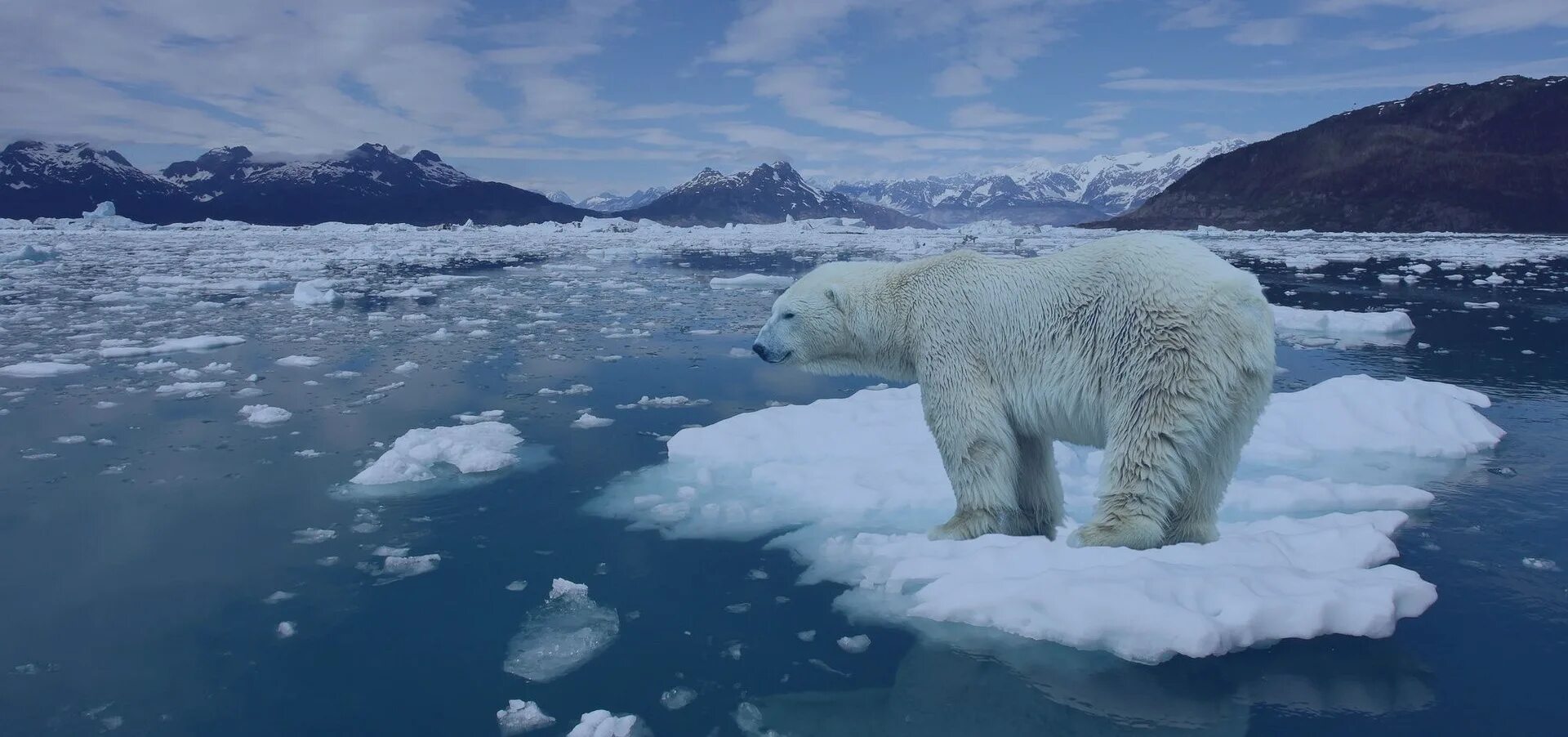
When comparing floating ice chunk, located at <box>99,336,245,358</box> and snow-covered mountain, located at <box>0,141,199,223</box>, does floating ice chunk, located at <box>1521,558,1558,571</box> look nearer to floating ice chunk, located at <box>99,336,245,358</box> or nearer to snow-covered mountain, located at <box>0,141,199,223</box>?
floating ice chunk, located at <box>99,336,245,358</box>

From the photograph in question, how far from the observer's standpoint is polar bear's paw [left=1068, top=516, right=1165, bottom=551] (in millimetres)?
3639

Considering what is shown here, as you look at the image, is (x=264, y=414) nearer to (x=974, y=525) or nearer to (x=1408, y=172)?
(x=974, y=525)

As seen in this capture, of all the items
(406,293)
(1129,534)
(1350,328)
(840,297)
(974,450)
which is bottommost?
(1350,328)

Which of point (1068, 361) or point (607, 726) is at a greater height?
point (1068, 361)

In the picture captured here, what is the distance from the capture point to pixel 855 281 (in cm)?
456

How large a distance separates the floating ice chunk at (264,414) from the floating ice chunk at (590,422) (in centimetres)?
253

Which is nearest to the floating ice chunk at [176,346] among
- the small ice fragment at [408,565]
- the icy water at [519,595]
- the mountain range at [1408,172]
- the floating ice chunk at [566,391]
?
the icy water at [519,595]

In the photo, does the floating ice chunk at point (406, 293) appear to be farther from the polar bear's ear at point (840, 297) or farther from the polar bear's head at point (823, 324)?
the polar bear's ear at point (840, 297)

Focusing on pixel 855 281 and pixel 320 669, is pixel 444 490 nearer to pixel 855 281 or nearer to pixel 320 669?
pixel 320 669

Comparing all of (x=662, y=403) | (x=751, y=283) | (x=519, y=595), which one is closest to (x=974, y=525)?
(x=519, y=595)

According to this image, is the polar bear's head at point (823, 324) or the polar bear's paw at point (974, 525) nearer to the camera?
the polar bear's paw at point (974, 525)

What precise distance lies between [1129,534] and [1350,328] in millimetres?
11573

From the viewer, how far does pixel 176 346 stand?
36.6ft

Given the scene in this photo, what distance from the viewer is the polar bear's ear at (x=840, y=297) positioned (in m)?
4.47
